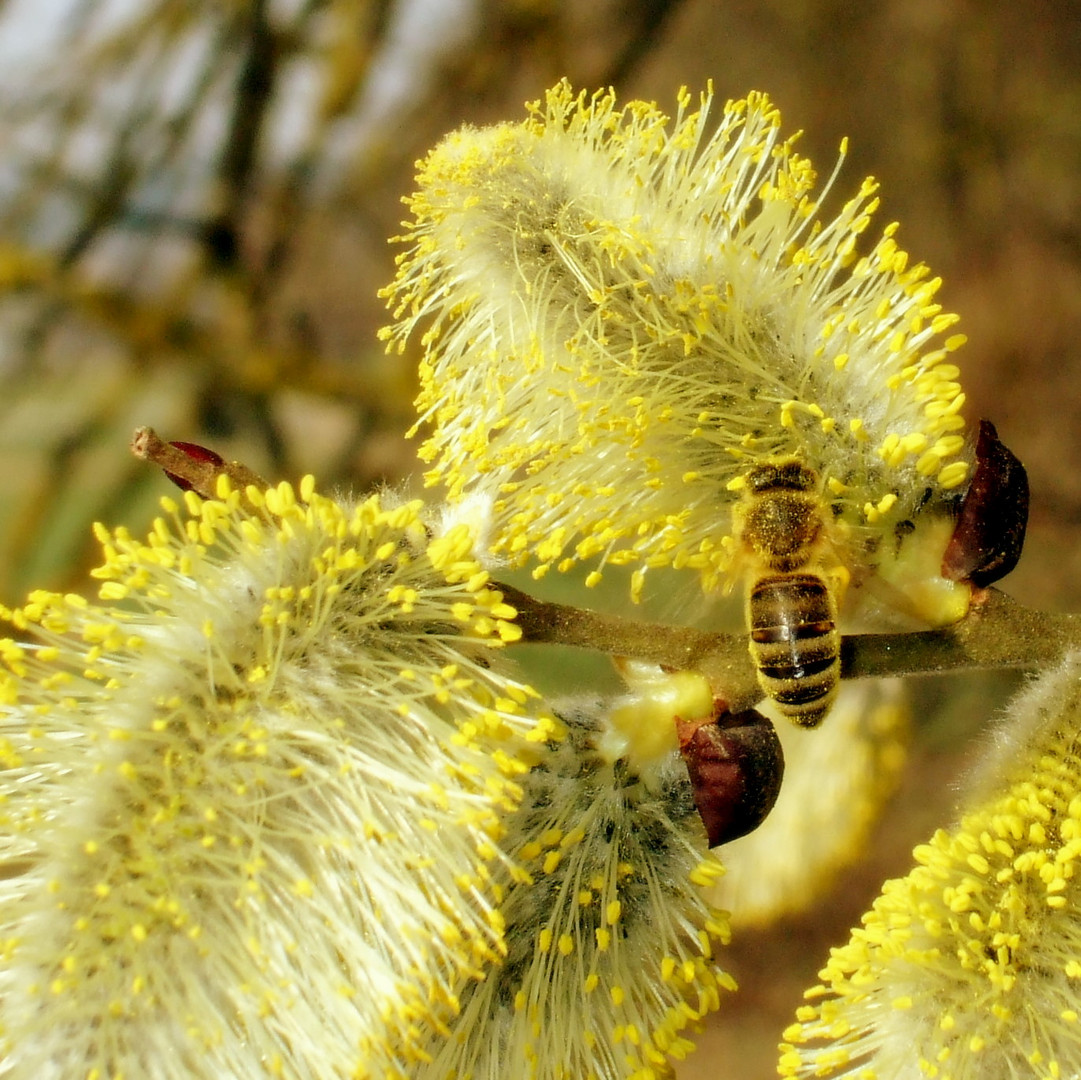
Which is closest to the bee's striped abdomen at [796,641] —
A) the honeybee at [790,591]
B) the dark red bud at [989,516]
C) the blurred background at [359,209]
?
the honeybee at [790,591]

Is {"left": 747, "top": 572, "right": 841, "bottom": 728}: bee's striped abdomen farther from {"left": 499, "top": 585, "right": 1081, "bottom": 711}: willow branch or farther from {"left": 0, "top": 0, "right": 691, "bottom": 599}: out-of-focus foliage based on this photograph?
{"left": 0, "top": 0, "right": 691, "bottom": 599}: out-of-focus foliage

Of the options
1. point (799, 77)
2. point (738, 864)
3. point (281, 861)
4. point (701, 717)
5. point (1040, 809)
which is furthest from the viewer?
point (799, 77)

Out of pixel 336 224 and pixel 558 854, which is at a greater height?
pixel 336 224

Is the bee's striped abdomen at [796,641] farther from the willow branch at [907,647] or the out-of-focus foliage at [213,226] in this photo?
the out-of-focus foliage at [213,226]

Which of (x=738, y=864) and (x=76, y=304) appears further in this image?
(x=76, y=304)

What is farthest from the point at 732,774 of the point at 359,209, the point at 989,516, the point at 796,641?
the point at 359,209

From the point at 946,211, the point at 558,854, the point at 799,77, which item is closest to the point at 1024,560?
the point at 946,211

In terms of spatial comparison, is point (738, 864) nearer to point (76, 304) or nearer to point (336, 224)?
point (336, 224)
